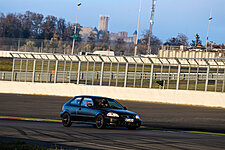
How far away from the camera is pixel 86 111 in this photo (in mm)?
16906

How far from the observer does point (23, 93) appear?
40.3 m

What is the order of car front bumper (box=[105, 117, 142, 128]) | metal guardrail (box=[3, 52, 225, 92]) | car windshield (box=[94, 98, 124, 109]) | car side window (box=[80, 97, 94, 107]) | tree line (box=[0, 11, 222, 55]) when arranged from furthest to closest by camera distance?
tree line (box=[0, 11, 222, 55])
metal guardrail (box=[3, 52, 225, 92])
car side window (box=[80, 97, 94, 107])
car windshield (box=[94, 98, 124, 109])
car front bumper (box=[105, 117, 142, 128])

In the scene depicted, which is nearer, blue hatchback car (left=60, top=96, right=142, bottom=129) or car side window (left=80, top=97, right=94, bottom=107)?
blue hatchback car (left=60, top=96, right=142, bottom=129)

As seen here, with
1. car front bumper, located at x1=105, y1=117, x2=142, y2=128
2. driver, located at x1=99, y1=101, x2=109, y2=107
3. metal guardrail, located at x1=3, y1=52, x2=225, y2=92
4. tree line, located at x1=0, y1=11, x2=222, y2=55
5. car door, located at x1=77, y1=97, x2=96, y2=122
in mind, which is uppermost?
tree line, located at x1=0, y1=11, x2=222, y2=55

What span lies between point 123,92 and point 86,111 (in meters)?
17.9

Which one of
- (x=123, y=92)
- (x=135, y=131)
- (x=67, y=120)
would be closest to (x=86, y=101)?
(x=67, y=120)

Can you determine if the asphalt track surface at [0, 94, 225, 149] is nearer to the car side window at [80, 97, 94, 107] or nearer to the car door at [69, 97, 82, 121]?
the car door at [69, 97, 82, 121]

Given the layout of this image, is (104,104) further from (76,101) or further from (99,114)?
(76,101)

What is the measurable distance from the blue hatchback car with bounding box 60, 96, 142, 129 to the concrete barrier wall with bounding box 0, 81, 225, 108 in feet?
45.7

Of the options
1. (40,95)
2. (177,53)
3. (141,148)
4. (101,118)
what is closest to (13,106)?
(40,95)

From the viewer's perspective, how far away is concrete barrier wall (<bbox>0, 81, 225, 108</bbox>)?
3025 centimetres

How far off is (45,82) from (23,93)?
91.6 inches

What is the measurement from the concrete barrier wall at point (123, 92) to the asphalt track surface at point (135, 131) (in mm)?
1420

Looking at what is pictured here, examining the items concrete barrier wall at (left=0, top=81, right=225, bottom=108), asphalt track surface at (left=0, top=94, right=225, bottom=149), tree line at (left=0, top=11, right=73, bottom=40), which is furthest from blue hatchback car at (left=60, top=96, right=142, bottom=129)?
tree line at (left=0, top=11, right=73, bottom=40)
